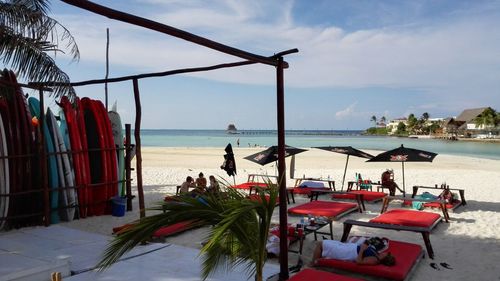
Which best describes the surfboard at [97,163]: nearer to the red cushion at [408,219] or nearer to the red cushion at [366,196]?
the red cushion at [408,219]

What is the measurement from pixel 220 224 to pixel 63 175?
7.31m

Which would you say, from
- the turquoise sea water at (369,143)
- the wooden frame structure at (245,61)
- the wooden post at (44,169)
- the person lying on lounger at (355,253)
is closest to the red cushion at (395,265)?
the person lying on lounger at (355,253)

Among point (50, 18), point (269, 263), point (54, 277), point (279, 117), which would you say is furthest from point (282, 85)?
point (50, 18)

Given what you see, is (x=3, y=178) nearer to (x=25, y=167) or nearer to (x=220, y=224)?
(x=25, y=167)

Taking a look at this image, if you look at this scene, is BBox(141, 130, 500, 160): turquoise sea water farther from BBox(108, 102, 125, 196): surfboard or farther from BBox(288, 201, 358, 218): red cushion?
BBox(108, 102, 125, 196): surfboard

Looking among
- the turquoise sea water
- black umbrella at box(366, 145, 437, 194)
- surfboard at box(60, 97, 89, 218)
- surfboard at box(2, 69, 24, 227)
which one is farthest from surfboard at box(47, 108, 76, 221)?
the turquoise sea water

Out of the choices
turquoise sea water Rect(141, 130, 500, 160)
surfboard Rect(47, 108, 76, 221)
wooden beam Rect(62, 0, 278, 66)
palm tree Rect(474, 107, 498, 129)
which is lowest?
turquoise sea water Rect(141, 130, 500, 160)

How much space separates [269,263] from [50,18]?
20.5 ft

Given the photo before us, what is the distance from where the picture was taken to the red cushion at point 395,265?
5477mm

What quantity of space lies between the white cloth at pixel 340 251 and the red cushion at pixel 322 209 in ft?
9.28

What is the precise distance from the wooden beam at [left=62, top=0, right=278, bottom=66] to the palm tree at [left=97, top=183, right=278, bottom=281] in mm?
1536

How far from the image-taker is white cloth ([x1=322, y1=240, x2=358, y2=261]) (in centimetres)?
599

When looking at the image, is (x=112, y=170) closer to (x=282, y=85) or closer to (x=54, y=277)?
(x=282, y=85)

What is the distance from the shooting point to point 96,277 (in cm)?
539
